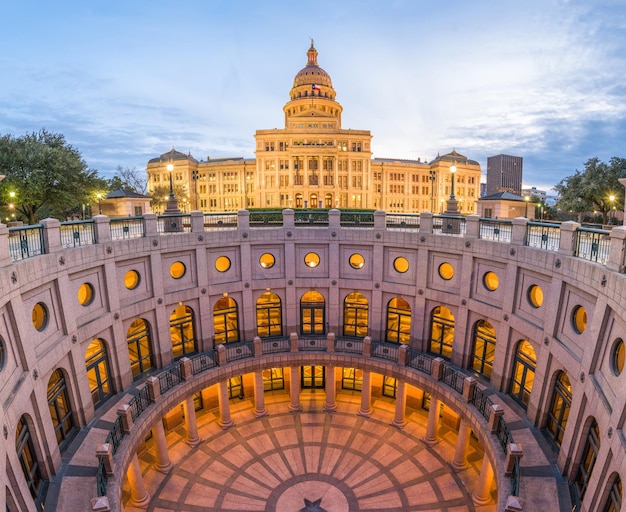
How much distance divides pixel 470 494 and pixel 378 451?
194 inches

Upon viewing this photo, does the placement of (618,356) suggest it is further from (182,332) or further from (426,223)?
(182,332)

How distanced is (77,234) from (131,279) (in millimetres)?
3921

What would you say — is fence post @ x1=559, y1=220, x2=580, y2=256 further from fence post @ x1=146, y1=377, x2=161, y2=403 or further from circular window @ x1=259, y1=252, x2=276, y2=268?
fence post @ x1=146, y1=377, x2=161, y2=403

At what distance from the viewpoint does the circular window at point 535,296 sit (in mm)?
16172

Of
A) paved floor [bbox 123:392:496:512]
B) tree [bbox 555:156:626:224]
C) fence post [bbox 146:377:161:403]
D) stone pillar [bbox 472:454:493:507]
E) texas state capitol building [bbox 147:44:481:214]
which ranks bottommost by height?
paved floor [bbox 123:392:496:512]

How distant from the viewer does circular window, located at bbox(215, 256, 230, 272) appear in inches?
888

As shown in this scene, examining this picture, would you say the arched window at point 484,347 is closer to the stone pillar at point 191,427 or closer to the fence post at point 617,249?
the fence post at point 617,249

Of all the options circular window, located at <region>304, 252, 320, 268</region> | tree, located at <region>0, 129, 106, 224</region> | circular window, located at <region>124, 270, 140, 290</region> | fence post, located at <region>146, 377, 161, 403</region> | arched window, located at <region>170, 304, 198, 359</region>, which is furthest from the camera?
tree, located at <region>0, 129, 106, 224</region>

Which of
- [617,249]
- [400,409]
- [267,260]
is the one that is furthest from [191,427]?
[617,249]

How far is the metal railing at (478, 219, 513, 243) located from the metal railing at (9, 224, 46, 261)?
67.2ft

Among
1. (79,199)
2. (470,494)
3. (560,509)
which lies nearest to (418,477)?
(470,494)

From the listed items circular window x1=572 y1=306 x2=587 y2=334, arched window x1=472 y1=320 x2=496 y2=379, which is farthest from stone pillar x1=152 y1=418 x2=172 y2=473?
circular window x1=572 y1=306 x2=587 y2=334

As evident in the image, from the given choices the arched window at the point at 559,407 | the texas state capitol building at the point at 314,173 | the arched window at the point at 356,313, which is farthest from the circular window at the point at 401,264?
the texas state capitol building at the point at 314,173

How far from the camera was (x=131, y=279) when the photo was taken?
19.1 metres
